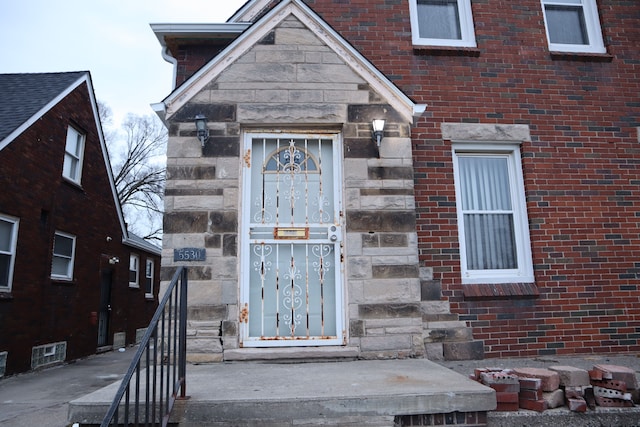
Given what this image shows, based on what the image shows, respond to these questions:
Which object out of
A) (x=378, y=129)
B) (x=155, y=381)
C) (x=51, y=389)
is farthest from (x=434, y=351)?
(x=51, y=389)

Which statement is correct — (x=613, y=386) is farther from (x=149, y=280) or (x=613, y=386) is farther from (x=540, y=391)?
(x=149, y=280)

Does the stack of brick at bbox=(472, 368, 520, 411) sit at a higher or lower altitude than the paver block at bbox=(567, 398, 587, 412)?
higher

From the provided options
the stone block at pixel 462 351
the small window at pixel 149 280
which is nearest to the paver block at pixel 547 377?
the stone block at pixel 462 351

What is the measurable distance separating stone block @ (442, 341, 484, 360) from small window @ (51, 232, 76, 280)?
29.8 feet

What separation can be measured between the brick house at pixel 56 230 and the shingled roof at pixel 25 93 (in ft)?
0.07

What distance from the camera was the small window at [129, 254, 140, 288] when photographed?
51.0ft

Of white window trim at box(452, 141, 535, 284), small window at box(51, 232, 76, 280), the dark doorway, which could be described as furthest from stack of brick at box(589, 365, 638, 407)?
the dark doorway

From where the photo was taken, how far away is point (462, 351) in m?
5.38

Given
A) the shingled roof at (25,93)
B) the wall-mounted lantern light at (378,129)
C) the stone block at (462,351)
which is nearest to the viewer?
the wall-mounted lantern light at (378,129)

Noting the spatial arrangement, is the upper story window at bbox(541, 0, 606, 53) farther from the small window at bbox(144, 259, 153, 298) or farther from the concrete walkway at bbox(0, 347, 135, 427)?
the small window at bbox(144, 259, 153, 298)

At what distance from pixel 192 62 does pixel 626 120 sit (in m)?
5.95

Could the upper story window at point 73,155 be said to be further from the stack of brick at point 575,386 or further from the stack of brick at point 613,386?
the stack of brick at point 613,386

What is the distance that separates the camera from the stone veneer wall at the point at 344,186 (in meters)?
4.73

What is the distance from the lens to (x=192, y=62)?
6.22m
